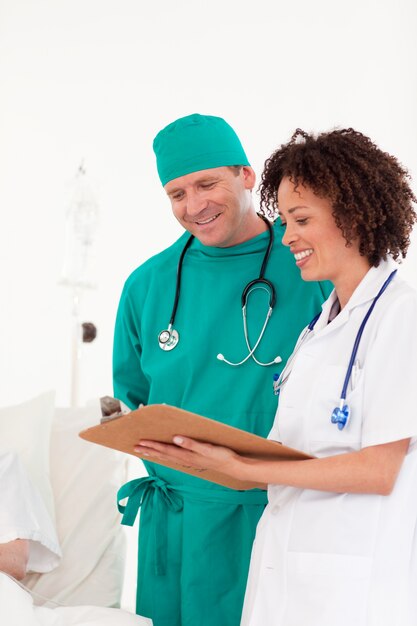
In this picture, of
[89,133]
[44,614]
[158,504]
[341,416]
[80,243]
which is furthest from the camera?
[89,133]

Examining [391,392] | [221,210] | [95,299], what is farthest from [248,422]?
[95,299]

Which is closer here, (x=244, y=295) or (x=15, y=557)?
(x=244, y=295)

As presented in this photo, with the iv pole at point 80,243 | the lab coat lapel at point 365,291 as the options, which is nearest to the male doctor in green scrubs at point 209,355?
the lab coat lapel at point 365,291

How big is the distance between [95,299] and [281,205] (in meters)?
2.39

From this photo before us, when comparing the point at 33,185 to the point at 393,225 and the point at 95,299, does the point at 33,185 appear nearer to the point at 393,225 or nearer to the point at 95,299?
the point at 95,299

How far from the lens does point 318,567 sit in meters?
1.38

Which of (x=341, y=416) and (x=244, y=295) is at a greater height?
A: (x=244, y=295)

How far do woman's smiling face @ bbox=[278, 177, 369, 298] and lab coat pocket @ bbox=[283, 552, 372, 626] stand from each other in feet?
1.62

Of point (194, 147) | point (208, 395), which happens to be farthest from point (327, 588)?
point (194, 147)

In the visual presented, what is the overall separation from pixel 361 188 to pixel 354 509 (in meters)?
0.55

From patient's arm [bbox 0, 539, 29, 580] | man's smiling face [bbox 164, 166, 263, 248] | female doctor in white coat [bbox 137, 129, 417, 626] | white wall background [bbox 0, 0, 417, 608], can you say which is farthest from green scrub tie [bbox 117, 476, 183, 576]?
white wall background [bbox 0, 0, 417, 608]

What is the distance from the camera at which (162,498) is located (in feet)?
6.56

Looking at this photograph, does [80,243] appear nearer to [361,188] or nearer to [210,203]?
[210,203]

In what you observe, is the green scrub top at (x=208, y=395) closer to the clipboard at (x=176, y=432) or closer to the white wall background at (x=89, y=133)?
the clipboard at (x=176, y=432)
